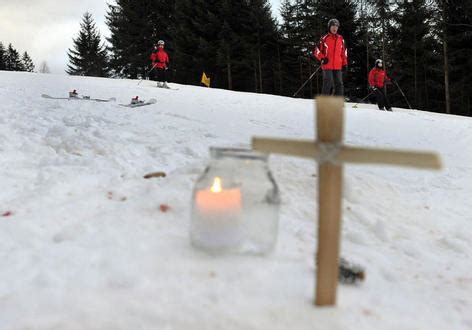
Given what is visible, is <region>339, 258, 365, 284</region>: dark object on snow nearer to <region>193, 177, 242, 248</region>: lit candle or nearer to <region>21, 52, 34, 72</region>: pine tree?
<region>193, 177, 242, 248</region>: lit candle

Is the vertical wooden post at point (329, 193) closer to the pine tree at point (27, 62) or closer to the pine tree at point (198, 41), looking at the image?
the pine tree at point (198, 41)

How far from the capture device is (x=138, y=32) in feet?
122

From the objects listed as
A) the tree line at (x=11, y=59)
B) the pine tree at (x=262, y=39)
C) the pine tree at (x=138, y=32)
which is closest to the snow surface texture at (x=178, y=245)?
the pine tree at (x=262, y=39)

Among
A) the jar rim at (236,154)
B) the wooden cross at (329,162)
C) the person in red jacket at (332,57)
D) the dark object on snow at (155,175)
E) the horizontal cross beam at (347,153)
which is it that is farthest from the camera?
the person in red jacket at (332,57)

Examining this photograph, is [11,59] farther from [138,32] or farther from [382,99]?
[382,99]

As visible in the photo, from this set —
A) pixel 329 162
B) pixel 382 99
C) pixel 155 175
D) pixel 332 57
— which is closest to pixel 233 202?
pixel 329 162

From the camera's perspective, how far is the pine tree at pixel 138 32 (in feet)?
121

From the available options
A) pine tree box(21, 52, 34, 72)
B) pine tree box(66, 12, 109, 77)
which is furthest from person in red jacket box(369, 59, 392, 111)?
pine tree box(21, 52, 34, 72)

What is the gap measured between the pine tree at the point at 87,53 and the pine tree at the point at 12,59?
1440 centimetres

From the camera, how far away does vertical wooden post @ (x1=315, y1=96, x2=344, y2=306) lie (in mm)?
1728

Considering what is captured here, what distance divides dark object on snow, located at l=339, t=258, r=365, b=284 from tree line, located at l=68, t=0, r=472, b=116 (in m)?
24.1

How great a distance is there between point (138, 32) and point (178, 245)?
3803cm

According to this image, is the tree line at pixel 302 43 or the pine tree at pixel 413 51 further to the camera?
the pine tree at pixel 413 51

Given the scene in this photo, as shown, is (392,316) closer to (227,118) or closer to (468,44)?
(227,118)
